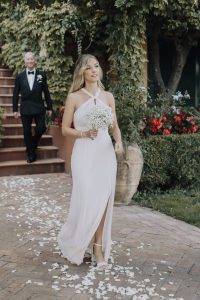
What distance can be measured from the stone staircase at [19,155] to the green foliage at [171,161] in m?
2.10

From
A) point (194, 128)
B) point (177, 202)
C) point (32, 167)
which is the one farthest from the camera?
point (32, 167)

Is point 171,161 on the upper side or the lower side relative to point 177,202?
upper

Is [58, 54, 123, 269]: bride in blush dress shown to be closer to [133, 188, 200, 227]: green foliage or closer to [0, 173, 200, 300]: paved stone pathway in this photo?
[0, 173, 200, 300]: paved stone pathway

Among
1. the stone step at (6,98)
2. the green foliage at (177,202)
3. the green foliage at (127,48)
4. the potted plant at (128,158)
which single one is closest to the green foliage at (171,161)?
the green foliage at (177,202)

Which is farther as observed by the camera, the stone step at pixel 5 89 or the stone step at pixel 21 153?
the stone step at pixel 5 89

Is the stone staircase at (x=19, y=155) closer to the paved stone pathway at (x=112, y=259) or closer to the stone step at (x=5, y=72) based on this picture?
the stone step at (x=5, y=72)

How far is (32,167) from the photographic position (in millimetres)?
8117

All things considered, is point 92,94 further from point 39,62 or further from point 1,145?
point 39,62

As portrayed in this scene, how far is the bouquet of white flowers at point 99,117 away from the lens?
3.69m

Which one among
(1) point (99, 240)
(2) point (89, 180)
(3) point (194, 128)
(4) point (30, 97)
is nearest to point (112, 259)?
(1) point (99, 240)

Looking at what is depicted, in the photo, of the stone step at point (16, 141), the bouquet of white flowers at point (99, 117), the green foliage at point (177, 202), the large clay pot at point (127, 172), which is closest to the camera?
the bouquet of white flowers at point (99, 117)

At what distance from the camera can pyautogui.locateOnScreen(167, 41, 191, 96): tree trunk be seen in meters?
9.83

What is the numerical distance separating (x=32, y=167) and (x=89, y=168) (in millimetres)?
4436

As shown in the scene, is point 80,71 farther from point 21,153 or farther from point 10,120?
point 10,120
